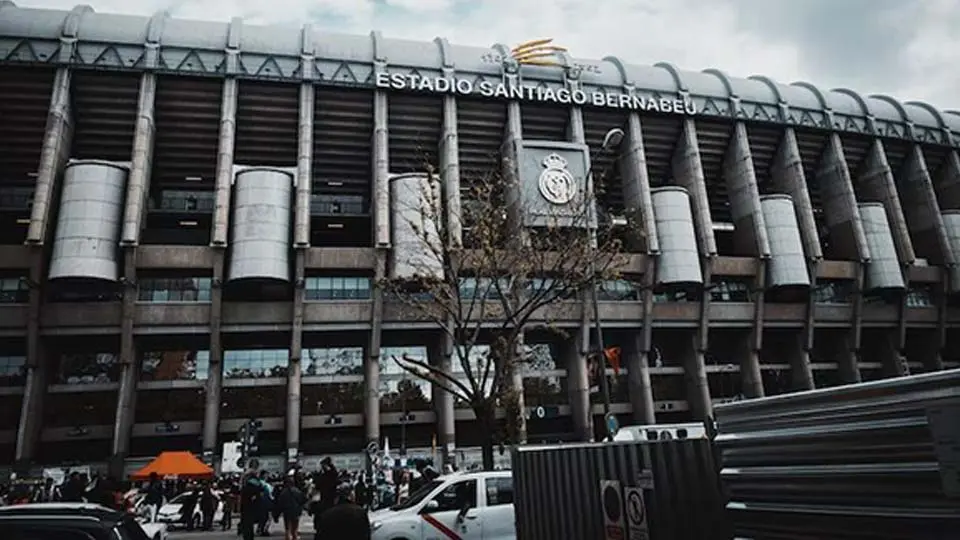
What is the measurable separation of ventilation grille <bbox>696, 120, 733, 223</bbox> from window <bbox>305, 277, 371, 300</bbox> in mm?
29977

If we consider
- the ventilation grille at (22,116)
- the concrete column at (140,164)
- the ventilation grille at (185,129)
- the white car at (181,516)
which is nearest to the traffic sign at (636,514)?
the white car at (181,516)

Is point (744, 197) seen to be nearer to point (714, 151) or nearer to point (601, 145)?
point (714, 151)

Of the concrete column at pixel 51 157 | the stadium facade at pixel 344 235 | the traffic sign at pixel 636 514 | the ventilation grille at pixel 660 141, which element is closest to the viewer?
the traffic sign at pixel 636 514

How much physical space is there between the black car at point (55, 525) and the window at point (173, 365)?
36.0m

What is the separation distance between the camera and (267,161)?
44.1 m

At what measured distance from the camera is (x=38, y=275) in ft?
109

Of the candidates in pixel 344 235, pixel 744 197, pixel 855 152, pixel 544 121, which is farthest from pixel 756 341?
pixel 344 235

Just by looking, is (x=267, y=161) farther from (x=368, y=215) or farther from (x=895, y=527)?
(x=895, y=527)

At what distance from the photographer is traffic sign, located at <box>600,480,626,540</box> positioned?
5.51m

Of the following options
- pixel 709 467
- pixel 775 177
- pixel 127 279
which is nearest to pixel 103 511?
pixel 709 467

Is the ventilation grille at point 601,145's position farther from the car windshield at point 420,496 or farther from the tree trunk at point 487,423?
the car windshield at point 420,496

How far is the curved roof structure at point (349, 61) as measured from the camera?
36594mm

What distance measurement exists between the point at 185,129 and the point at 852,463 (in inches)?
1758

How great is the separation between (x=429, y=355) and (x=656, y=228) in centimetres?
1924
